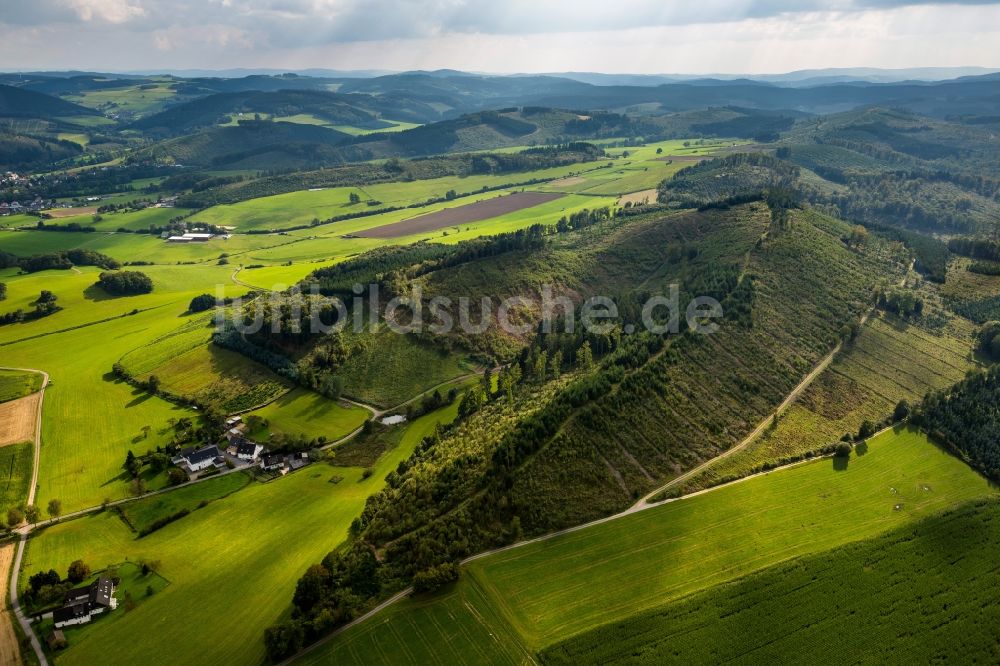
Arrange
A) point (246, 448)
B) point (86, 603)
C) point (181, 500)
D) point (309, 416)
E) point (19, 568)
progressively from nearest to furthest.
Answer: point (86, 603) < point (19, 568) < point (181, 500) < point (246, 448) < point (309, 416)

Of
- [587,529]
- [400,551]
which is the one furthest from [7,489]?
[587,529]

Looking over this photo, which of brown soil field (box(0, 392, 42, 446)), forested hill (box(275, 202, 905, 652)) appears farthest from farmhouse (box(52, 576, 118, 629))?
brown soil field (box(0, 392, 42, 446))

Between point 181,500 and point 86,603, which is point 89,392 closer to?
point 181,500

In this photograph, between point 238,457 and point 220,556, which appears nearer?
point 220,556

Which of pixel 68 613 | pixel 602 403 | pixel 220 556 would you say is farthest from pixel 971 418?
pixel 68 613

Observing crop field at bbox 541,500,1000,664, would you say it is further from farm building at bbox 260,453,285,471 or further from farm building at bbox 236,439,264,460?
farm building at bbox 236,439,264,460

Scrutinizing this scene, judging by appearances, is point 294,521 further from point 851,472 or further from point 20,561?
point 851,472
